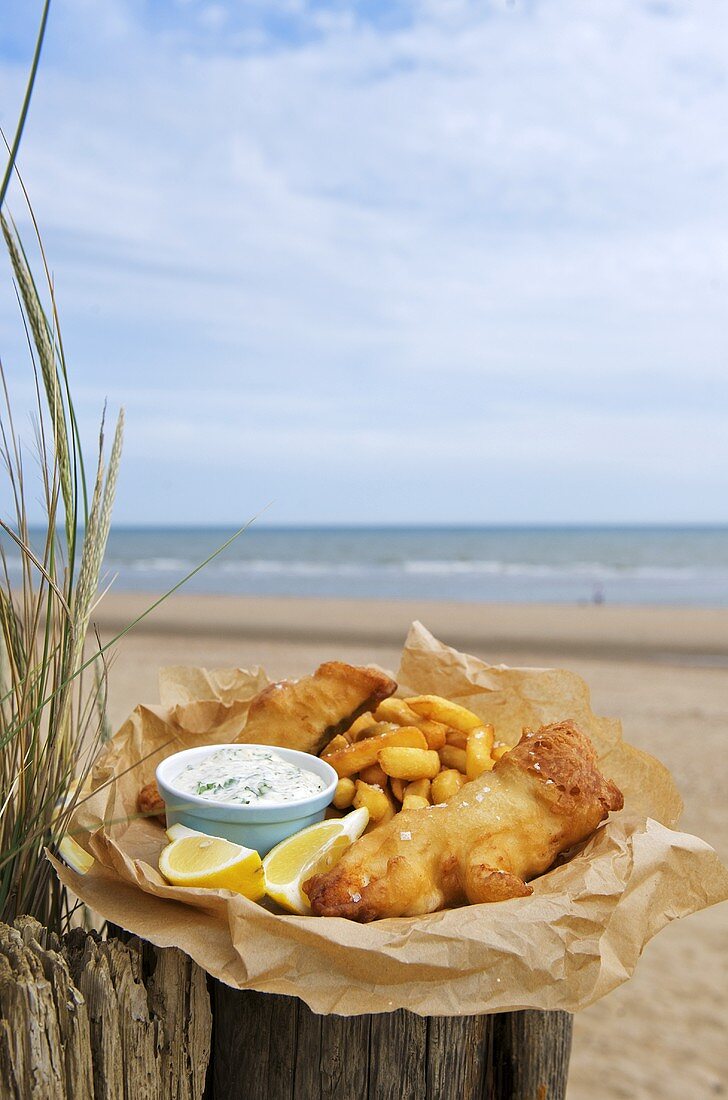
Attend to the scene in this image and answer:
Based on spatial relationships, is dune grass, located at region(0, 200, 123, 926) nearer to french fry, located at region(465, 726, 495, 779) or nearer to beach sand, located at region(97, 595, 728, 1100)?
french fry, located at region(465, 726, 495, 779)

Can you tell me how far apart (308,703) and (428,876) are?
84 cm

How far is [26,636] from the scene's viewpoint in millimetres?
2217

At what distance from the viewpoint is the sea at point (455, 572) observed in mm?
28391

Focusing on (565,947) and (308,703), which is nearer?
(565,947)

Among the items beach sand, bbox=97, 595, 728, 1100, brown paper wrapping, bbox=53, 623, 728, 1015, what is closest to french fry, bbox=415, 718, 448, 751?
brown paper wrapping, bbox=53, 623, 728, 1015

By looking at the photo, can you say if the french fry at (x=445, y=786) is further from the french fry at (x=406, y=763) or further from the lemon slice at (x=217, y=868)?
the lemon slice at (x=217, y=868)

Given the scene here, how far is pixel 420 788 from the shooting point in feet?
8.54

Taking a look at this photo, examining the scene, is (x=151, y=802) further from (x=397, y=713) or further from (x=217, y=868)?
(x=397, y=713)

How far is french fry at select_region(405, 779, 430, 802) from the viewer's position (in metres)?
2.60

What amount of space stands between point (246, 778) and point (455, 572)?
1376 inches

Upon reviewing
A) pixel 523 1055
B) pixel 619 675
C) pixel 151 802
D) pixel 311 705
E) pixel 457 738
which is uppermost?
pixel 311 705

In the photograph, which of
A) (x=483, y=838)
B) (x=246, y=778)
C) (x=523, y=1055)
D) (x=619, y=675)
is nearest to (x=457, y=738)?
(x=483, y=838)

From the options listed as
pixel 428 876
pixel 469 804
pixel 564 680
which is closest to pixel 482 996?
pixel 428 876

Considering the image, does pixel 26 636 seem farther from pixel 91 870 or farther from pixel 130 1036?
pixel 130 1036
